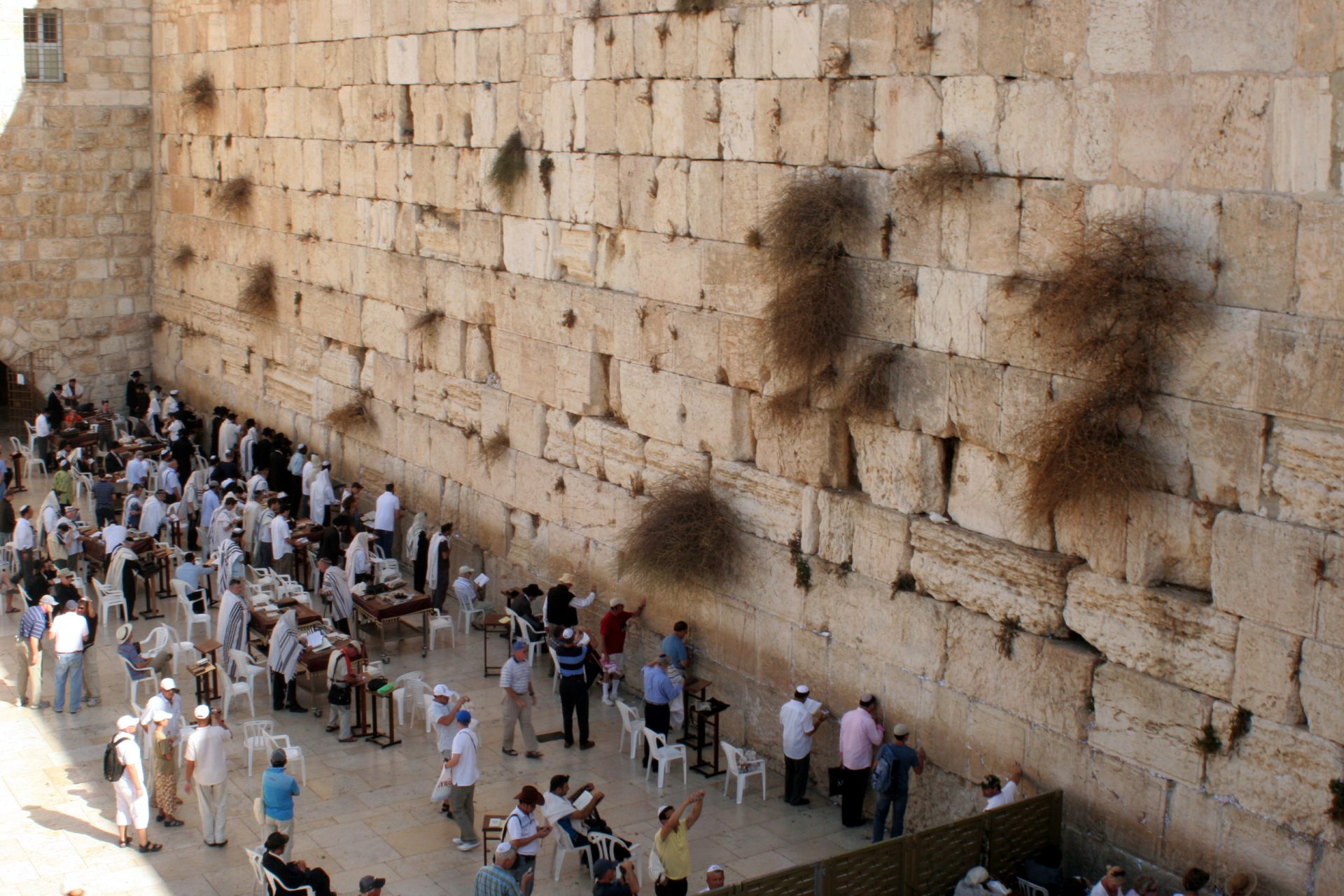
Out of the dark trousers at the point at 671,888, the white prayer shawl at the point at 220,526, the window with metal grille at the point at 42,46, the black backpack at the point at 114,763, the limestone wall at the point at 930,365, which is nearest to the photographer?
the limestone wall at the point at 930,365

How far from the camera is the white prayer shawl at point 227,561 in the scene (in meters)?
13.7

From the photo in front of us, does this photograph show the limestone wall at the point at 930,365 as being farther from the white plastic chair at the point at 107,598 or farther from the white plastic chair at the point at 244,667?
the white plastic chair at the point at 107,598

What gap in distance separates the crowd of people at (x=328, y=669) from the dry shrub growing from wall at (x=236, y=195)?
274cm

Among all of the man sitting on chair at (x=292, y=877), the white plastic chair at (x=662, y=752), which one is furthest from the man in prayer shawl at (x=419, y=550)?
the man sitting on chair at (x=292, y=877)

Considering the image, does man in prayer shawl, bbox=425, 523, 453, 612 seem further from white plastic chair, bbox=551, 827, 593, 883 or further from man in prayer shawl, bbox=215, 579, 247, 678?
white plastic chair, bbox=551, 827, 593, 883

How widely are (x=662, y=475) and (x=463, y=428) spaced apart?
3490mm

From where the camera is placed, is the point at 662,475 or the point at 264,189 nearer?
the point at 662,475

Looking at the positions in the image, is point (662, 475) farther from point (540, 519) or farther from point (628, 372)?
point (540, 519)

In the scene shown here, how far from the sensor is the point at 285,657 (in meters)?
12.0

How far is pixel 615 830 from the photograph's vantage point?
10188mm

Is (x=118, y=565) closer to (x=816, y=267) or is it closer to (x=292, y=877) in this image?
(x=292, y=877)

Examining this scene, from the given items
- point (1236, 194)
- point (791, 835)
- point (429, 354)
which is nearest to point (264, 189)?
point (429, 354)

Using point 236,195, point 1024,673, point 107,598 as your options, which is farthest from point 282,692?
point 236,195

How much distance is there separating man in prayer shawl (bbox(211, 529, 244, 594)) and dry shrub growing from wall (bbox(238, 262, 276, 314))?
4.87m
